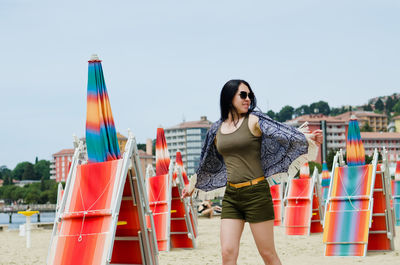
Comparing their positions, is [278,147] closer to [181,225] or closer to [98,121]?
[98,121]

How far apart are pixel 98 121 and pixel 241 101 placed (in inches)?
102

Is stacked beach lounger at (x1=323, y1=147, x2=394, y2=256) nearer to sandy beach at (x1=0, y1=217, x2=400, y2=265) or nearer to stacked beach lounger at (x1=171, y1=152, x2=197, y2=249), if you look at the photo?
sandy beach at (x1=0, y1=217, x2=400, y2=265)

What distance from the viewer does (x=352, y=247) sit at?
10.5 meters

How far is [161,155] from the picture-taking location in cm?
1376

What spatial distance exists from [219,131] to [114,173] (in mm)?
2017

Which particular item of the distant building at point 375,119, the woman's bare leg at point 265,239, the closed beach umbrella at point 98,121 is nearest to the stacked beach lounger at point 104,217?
the closed beach umbrella at point 98,121

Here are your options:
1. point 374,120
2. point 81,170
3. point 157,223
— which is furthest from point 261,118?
point 374,120

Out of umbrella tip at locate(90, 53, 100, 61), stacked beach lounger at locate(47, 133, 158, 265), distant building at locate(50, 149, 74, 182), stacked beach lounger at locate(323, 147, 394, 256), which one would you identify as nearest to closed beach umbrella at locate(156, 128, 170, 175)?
stacked beach lounger at locate(323, 147, 394, 256)

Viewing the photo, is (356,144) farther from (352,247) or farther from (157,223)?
(157,223)

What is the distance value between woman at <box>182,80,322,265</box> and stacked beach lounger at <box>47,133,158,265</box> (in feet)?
5.71

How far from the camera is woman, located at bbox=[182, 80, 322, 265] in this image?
15.7ft

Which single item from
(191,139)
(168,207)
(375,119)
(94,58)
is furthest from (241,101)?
(375,119)

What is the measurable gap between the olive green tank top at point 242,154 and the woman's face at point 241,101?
114mm

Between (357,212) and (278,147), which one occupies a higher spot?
(278,147)
